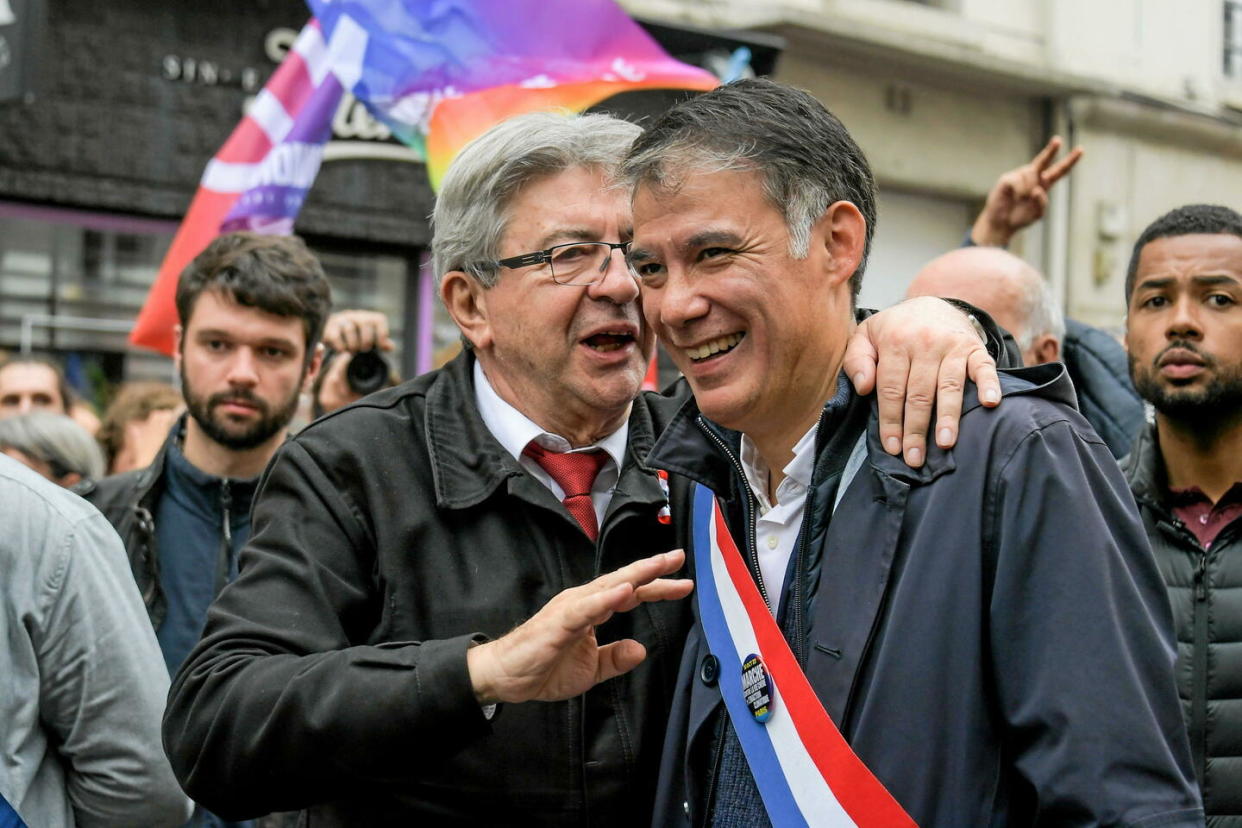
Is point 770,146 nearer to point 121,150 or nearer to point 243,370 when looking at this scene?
point 243,370

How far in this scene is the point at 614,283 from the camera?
2.68 metres

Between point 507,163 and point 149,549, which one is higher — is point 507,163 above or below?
above

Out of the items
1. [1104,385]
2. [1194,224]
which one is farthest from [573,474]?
[1104,385]

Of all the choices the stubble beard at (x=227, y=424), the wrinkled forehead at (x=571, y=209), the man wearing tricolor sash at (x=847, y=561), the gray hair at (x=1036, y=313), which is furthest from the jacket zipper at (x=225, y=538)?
the gray hair at (x=1036, y=313)

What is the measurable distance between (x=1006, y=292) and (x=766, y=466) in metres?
1.94

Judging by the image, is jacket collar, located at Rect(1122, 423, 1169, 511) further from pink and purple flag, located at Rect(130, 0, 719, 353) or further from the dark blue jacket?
pink and purple flag, located at Rect(130, 0, 719, 353)

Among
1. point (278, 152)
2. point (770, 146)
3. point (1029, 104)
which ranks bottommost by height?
point (770, 146)

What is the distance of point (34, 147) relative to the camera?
26.3 ft

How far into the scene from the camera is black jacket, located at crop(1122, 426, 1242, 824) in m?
3.05

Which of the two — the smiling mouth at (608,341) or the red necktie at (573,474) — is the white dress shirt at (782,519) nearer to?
the red necktie at (573,474)

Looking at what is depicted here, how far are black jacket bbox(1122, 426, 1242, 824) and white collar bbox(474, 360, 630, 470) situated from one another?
4.03 feet

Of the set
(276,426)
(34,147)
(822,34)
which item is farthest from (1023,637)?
(822,34)

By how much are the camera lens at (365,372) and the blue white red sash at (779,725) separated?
8.15ft

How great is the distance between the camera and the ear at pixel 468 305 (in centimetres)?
279
